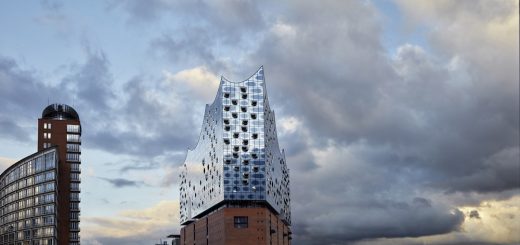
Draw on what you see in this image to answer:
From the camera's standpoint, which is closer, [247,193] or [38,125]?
[247,193]

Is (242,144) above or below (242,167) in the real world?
above

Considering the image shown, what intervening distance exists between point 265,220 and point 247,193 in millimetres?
9194

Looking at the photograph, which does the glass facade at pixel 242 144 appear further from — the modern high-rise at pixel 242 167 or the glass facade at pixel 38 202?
the glass facade at pixel 38 202

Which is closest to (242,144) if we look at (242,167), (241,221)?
(242,167)

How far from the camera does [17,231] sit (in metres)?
193

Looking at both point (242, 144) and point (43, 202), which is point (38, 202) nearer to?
point (43, 202)

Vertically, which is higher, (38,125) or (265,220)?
(38,125)

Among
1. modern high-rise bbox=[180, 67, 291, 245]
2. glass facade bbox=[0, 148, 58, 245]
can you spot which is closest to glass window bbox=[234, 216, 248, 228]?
modern high-rise bbox=[180, 67, 291, 245]

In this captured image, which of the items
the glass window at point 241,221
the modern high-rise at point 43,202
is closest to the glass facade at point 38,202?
the modern high-rise at point 43,202

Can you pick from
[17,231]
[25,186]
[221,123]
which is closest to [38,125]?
[25,186]

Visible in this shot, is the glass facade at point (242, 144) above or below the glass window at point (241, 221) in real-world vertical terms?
above

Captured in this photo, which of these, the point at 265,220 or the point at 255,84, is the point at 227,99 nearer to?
the point at 255,84

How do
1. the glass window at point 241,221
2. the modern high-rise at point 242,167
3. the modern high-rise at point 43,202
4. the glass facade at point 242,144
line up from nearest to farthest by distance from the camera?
1. the glass window at point 241,221
2. the modern high-rise at point 242,167
3. the glass facade at point 242,144
4. the modern high-rise at point 43,202

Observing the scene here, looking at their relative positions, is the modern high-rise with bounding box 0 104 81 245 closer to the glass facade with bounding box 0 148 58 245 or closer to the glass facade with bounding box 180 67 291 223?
the glass facade with bounding box 0 148 58 245
